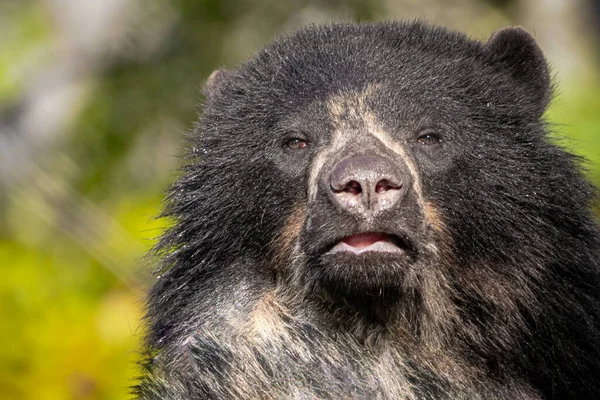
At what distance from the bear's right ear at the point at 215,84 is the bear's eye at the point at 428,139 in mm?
1337

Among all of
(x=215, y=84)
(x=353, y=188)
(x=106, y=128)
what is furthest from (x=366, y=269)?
(x=106, y=128)

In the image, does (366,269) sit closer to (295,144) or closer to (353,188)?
(353,188)

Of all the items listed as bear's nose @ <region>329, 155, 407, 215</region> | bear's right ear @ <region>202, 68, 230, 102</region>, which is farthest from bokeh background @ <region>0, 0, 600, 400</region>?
bear's nose @ <region>329, 155, 407, 215</region>

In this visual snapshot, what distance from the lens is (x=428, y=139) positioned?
16.1 ft

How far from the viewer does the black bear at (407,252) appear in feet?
15.6

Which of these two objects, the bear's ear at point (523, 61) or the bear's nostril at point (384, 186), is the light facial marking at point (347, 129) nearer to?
the bear's nostril at point (384, 186)

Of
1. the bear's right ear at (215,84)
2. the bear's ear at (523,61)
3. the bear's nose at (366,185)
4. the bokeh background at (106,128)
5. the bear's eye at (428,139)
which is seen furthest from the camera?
the bokeh background at (106,128)

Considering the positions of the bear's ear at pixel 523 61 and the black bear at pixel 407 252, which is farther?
the bear's ear at pixel 523 61

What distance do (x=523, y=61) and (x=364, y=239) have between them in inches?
64.2

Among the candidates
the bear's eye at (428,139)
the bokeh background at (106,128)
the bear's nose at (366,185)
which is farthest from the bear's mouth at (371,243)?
the bokeh background at (106,128)

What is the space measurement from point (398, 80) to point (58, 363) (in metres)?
3.97

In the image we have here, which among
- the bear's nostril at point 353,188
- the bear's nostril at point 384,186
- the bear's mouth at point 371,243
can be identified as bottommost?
the bear's mouth at point 371,243

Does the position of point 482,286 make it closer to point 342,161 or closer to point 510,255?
point 510,255

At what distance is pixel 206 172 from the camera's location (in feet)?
17.5
